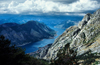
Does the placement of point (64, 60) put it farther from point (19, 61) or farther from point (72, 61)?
point (19, 61)

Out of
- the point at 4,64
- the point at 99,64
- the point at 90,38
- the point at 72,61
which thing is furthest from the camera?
the point at 90,38

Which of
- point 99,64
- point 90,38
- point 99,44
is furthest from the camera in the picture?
point 90,38

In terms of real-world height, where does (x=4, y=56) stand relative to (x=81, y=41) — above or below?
below

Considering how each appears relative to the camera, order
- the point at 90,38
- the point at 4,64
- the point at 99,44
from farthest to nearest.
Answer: the point at 90,38 < the point at 99,44 < the point at 4,64

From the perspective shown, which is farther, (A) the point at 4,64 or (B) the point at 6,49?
(B) the point at 6,49

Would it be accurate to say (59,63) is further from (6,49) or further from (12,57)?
(6,49)

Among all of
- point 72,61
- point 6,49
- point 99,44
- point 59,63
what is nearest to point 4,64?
point 6,49

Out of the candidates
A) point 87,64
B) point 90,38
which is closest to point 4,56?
point 87,64

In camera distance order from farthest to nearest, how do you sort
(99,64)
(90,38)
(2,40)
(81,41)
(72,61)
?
(81,41) → (90,38) → (99,64) → (2,40) → (72,61)

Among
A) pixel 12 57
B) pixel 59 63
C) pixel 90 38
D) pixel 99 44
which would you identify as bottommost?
pixel 59 63
